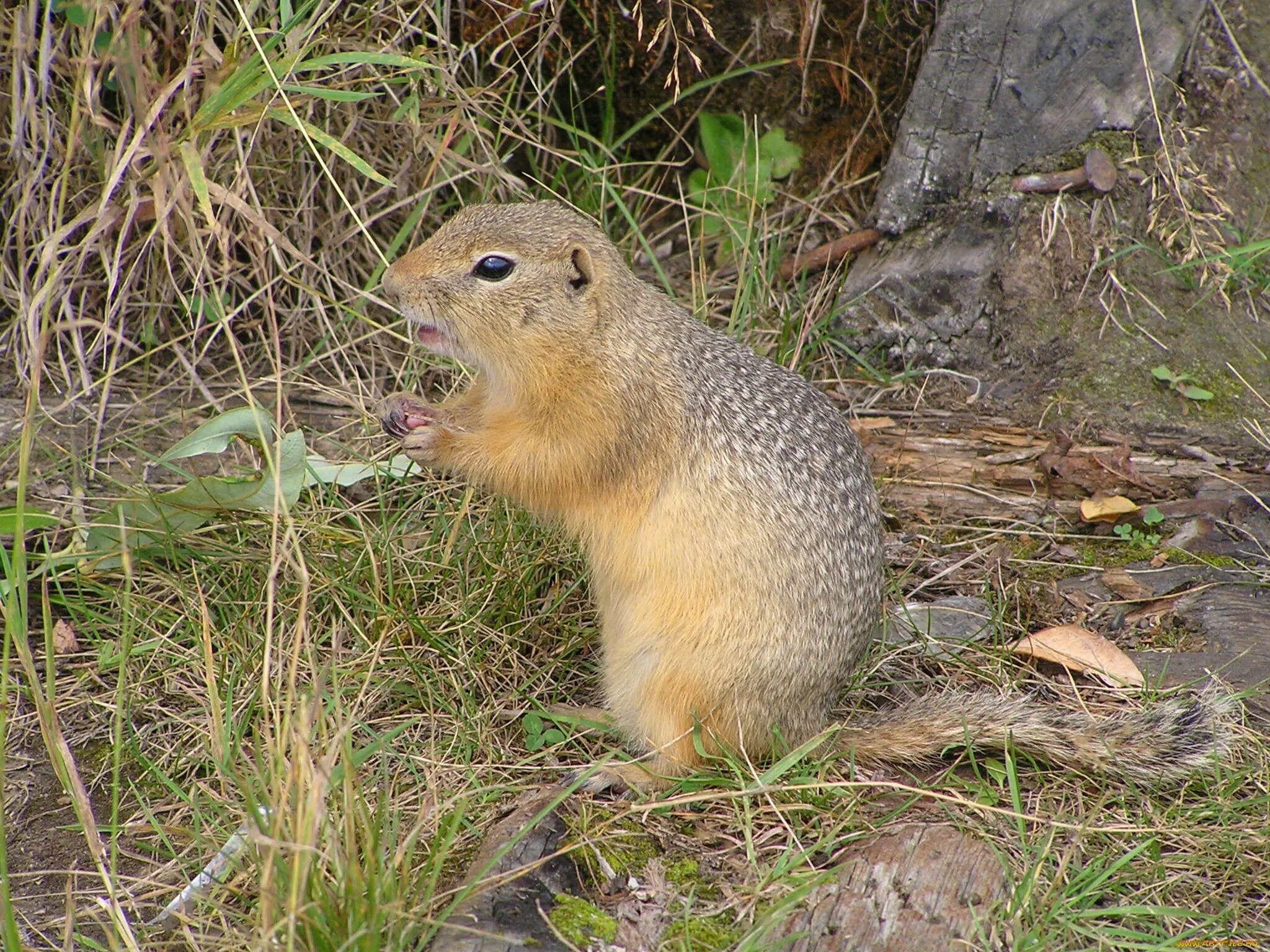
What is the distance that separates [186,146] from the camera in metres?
3.85

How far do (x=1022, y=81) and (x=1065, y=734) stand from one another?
2804mm

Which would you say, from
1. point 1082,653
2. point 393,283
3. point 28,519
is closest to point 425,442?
point 393,283

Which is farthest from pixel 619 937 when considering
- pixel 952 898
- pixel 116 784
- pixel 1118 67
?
pixel 1118 67

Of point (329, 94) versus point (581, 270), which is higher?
point (329, 94)

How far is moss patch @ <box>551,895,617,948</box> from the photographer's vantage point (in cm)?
282

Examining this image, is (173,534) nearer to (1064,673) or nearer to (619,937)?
(619,937)

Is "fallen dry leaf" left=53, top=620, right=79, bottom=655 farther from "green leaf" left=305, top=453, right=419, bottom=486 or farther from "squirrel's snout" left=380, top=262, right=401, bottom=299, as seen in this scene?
"squirrel's snout" left=380, top=262, right=401, bottom=299

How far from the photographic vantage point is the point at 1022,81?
5.00 m

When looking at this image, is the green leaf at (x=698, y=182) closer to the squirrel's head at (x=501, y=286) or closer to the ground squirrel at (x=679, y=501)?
the ground squirrel at (x=679, y=501)

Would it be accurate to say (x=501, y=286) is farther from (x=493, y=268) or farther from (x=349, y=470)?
(x=349, y=470)

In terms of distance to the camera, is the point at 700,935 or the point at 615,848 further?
the point at 615,848

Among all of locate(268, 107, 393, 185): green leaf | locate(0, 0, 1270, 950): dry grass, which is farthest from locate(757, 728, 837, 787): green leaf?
locate(268, 107, 393, 185): green leaf

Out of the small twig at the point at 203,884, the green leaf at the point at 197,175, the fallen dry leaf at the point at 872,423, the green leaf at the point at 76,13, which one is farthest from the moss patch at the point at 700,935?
the green leaf at the point at 76,13

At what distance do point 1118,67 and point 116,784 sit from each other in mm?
4427
